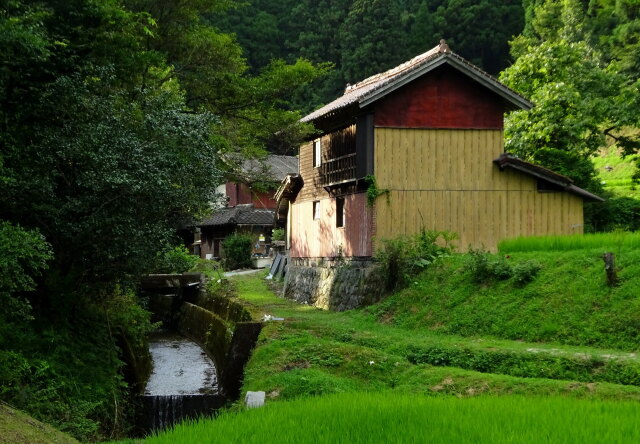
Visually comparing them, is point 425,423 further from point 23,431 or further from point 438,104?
point 438,104

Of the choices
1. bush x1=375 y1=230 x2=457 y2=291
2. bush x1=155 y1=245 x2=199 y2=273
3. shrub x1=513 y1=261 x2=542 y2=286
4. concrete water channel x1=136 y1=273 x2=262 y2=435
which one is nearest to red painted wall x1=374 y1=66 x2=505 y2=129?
bush x1=375 y1=230 x2=457 y2=291

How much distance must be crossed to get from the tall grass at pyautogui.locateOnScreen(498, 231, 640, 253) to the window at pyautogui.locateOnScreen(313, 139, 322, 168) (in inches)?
397

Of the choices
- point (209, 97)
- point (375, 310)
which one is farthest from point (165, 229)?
point (209, 97)

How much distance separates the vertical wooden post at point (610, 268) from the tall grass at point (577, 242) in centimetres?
169

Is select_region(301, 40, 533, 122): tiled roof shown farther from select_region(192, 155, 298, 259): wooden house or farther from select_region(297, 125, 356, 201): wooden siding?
select_region(192, 155, 298, 259): wooden house

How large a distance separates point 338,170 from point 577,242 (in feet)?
32.5

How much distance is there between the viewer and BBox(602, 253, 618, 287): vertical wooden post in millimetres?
13078

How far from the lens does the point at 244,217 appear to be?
1774 inches

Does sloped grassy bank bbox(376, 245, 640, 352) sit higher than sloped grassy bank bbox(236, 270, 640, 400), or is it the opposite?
sloped grassy bank bbox(376, 245, 640, 352)

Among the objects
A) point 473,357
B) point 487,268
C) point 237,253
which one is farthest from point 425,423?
point 237,253

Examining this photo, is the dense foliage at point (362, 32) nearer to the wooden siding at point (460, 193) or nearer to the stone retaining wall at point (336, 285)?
the stone retaining wall at point (336, 285)

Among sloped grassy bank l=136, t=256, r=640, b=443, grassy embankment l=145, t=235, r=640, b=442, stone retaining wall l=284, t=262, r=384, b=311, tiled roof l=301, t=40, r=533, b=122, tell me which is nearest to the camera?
sloped grassy bank l=136, t=256, r=640, b=443

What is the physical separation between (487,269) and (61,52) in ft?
36.9

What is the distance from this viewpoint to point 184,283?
29.4 meters
